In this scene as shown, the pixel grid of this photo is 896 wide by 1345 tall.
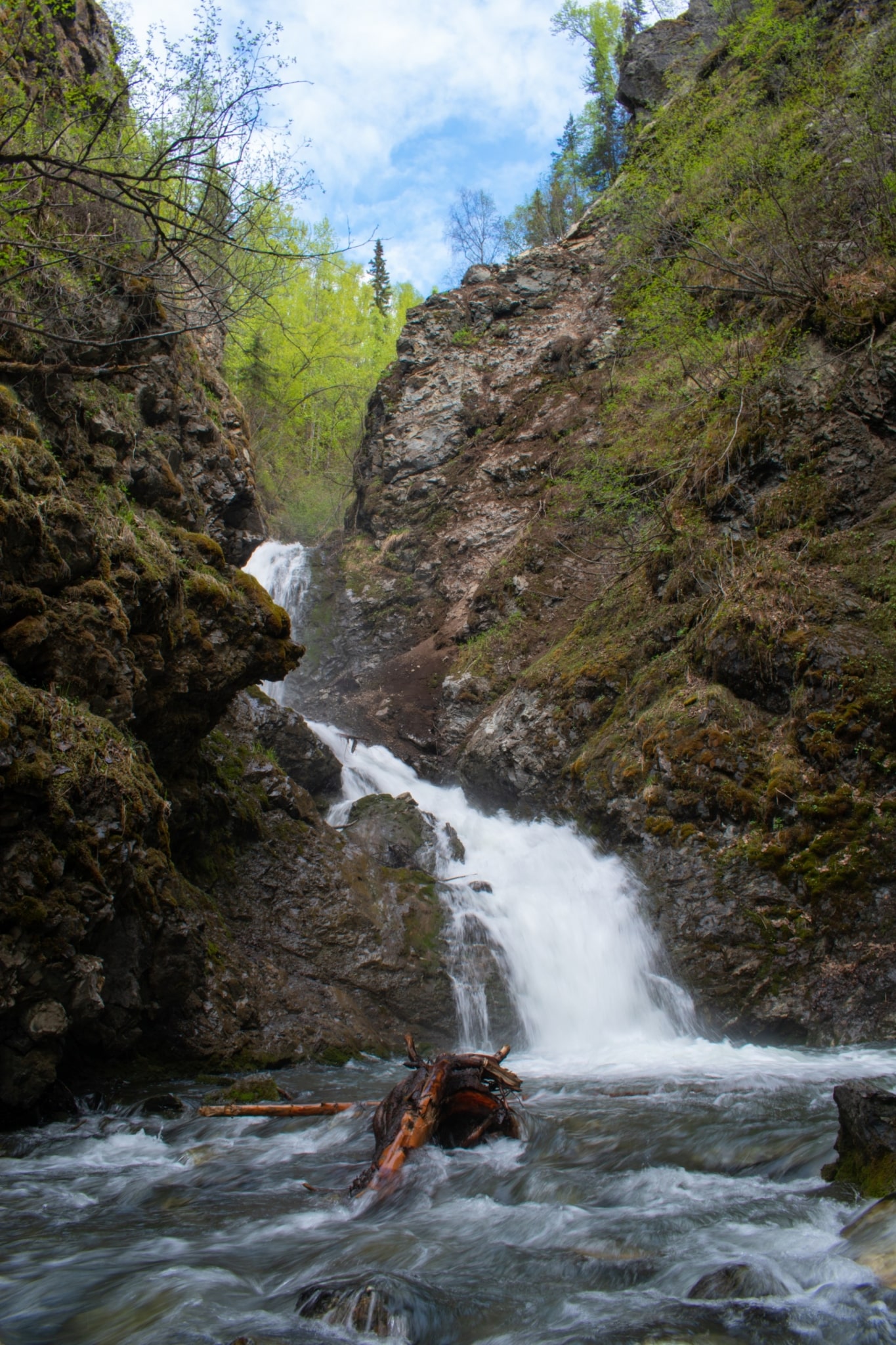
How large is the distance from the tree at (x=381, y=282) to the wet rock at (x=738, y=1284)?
4456 cm

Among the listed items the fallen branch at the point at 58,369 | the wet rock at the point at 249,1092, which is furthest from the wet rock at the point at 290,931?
the fallen branch at the point at 58,369

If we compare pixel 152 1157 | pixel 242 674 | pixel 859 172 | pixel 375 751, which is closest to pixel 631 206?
pixel 859 172

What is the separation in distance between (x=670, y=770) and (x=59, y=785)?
21.4ft

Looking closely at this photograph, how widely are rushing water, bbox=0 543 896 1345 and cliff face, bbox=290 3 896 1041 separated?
1822 mm

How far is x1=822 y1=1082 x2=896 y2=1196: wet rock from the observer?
11.6 feet

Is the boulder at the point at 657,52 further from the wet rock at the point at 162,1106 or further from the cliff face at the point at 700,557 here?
the wet rock at the point at 162,1106

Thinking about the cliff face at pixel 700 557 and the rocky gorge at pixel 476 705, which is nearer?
the rocky gorge at pixel 476 705

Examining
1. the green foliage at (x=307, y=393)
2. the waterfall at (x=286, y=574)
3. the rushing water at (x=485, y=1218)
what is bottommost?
the rushing water at (x=485, y=1218)

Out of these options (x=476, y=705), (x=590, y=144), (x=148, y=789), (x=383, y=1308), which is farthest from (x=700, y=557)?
(x=590, y=144)

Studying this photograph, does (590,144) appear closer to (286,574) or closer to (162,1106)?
(286,574)

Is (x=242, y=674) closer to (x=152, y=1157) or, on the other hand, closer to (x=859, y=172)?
(x=152, y=1157)

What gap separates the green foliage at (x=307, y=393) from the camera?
26.5 metres

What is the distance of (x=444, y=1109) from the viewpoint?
4742mm

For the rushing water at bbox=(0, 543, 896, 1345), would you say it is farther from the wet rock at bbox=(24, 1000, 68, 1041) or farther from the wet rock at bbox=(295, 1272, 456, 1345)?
the wet rock at bbox=(24, 1000, 68, 1041)
